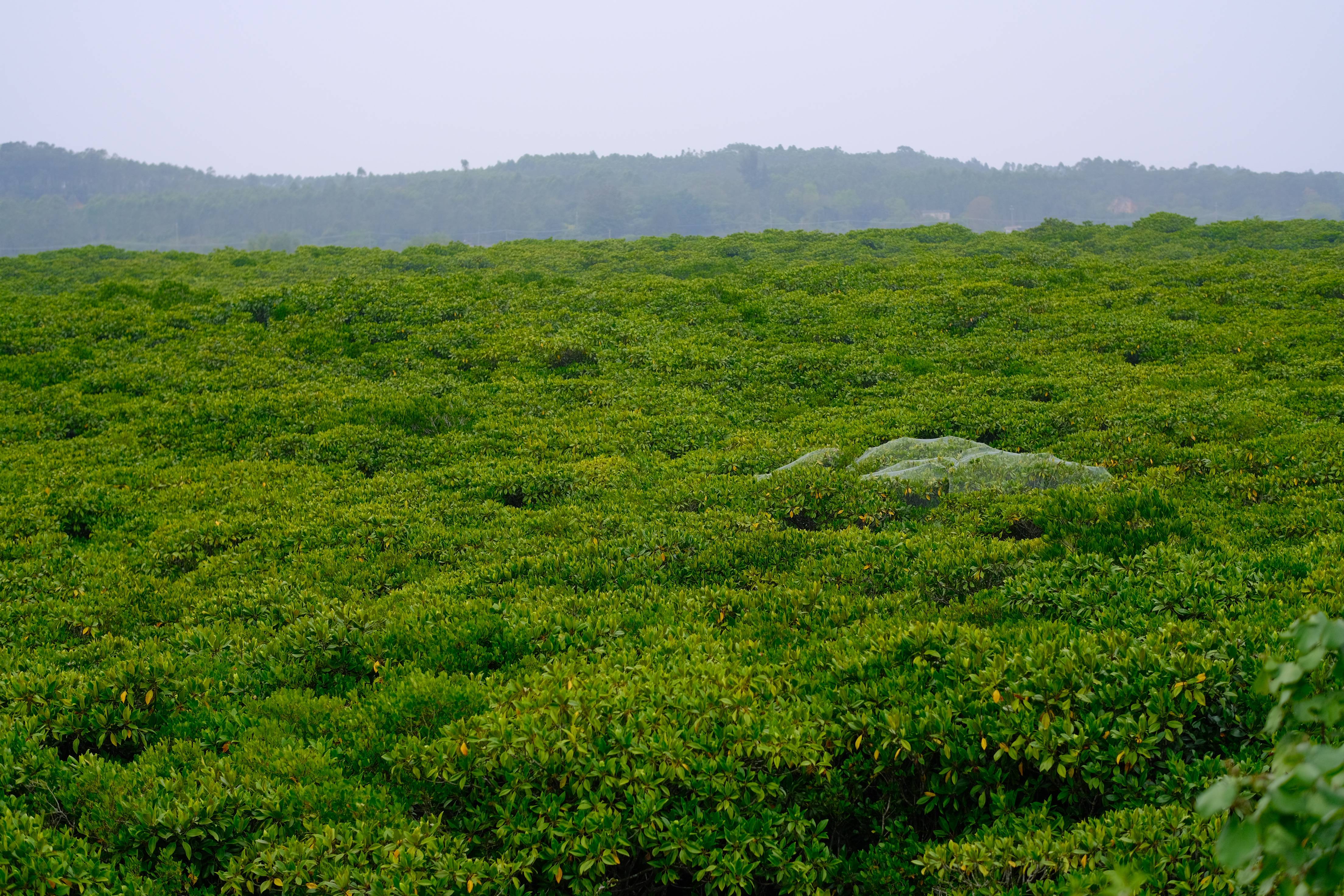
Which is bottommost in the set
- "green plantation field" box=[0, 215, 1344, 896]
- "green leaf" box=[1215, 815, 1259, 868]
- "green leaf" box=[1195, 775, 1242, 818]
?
"green plantation field" box=[0, 215, 1344, 896]

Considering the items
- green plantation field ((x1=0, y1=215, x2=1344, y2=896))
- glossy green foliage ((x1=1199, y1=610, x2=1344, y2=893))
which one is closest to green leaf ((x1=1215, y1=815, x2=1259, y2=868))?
glossy green foliage ((x1=1199, y1=610, x2=1344, y2=893))

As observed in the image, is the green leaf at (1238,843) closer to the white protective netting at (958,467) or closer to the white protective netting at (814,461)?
the white protective netting at (958,467)

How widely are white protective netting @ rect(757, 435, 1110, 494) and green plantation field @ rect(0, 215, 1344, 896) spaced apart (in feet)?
1.74

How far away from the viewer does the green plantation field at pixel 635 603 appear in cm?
604

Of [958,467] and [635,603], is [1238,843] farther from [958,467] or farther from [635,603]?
[958,467]

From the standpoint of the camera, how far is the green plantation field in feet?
19.8

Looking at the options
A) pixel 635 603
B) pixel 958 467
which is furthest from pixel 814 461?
pixel 635 603

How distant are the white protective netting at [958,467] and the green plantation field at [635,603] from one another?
0.53 meters

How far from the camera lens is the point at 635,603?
10188mm

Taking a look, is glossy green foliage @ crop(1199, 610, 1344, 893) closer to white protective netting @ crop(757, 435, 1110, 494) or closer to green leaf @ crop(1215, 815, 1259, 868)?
green leaf @ crop(1215, 815, 1259, 868)

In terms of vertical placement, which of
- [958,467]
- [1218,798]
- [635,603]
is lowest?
[635,603]

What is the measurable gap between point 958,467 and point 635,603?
22.7 ft

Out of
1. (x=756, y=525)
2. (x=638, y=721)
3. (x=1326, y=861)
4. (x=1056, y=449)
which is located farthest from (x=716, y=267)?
(x=1326, y=861)

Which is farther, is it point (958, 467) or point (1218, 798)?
point (958, 467)
